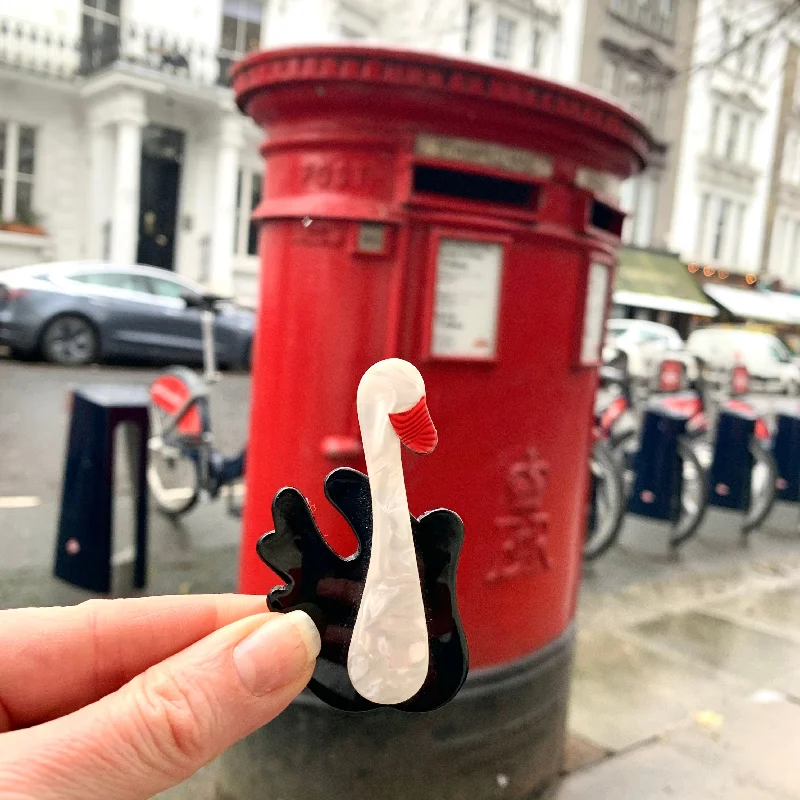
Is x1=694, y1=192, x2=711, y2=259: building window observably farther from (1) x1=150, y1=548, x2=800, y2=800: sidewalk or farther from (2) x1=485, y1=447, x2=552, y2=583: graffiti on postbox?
(2) x1=485, y1=447, x2=552, y2=583: graffiti on postbox

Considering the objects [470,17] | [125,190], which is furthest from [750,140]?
[125,190]

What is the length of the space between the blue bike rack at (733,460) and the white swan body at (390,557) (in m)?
5.73

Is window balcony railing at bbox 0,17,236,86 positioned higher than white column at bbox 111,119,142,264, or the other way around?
window balcony railing at bbox 0,17,236,86

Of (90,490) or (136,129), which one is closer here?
(90,490)

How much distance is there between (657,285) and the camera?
23312 mm

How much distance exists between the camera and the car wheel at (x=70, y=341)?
1055 centimetres

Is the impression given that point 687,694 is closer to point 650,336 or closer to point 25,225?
point 650,336

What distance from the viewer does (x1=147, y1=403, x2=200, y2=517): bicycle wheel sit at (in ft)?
16.4

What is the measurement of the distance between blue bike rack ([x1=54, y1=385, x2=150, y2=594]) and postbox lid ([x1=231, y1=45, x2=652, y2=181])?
2.05 meters

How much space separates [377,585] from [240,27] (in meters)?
19.4

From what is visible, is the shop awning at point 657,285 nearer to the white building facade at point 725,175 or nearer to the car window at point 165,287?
the white building facade at point 725,175

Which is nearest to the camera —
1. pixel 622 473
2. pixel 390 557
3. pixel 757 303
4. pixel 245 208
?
pixel 390 557

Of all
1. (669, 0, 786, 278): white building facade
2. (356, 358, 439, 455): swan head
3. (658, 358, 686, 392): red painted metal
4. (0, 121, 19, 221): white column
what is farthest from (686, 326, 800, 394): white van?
(356, 358, 439, 455): swan head

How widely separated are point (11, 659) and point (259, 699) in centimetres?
37
